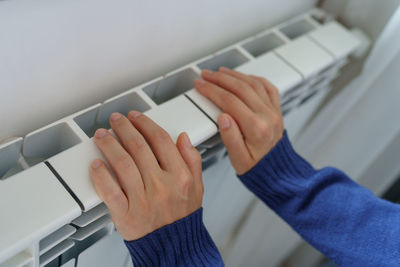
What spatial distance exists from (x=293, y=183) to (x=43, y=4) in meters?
0.40

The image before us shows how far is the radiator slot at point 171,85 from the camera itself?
481 millimetres

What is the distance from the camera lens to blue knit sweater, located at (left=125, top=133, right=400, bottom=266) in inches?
20.7

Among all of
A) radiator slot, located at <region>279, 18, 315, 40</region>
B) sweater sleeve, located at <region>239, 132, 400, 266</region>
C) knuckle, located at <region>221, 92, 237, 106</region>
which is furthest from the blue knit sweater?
radiator slot, located at <region>279, 18, 315, 40</region>

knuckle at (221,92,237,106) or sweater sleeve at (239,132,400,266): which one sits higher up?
knuckle at (221,92,237,106)

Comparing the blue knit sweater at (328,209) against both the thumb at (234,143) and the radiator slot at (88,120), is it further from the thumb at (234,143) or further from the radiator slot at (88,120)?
the radiator slot at (88,120)

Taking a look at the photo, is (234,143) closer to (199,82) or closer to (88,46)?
(199,82)

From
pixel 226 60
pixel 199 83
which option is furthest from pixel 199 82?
pixel 226 60

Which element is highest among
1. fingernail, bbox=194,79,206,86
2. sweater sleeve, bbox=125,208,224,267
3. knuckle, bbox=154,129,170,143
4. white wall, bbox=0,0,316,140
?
white wall, bbox=0,0,316,140

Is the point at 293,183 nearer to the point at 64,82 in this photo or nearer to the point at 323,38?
the point at 323,38

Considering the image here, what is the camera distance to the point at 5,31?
316mm

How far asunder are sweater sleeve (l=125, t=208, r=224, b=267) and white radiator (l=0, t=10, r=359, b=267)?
5 centimetres

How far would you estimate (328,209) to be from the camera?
0.56 m

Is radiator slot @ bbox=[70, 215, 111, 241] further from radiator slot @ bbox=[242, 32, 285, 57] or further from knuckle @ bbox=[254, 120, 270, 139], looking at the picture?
radiator slot @ bbox=[242, 32, 285, 57]

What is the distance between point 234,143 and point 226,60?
5.7 inches
